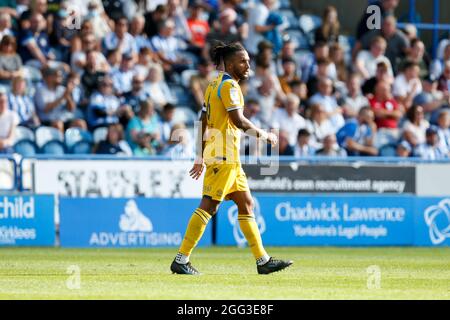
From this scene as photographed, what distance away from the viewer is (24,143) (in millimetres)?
18891

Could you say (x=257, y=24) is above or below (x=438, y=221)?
above

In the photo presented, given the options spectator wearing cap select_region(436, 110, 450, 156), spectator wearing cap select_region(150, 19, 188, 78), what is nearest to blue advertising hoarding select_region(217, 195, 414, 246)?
spectator wearing cap select_region(436, 110, 450, 156)

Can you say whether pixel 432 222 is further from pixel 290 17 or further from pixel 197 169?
pixel 197 169

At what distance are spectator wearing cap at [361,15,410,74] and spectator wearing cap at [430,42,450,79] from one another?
2.66ft

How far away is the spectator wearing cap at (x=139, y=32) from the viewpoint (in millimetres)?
21000

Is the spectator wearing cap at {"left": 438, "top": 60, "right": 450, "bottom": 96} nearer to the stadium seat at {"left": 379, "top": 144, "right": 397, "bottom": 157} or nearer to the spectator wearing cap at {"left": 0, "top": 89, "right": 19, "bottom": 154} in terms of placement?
the stadium seat at {"left": 379, "top": 144, "right": 397, "bottom": 157}

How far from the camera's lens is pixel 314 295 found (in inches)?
407

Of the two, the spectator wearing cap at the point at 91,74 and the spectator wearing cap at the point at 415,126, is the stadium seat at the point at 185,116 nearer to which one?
the spectator wearing cap at the point at 91,74

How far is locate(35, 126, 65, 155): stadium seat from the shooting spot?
18844mm

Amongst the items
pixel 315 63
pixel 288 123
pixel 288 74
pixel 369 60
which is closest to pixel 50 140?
pixel 288 123

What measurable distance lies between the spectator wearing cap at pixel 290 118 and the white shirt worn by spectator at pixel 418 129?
1.96 meters

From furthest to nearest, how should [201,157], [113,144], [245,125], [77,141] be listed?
[77,141]
[113,144]
[201,157]
[245,125]

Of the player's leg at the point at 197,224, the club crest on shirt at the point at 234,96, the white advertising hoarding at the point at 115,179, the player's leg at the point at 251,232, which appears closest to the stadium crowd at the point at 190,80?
the white advertising hoarding at the point at 115,179

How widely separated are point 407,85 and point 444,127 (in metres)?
1.66
